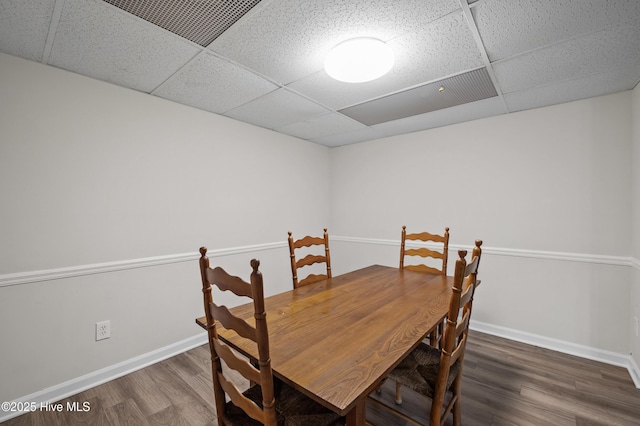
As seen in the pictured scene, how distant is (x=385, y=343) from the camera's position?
1076mm

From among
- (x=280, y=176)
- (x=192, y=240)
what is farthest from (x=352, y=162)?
(x=192, y=240)

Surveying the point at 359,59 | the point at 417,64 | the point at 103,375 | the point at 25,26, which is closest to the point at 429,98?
the point at 417,64

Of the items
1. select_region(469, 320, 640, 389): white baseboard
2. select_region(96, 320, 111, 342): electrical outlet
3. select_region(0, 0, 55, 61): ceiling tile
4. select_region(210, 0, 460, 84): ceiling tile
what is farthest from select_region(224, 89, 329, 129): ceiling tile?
select_region(469, 320, 640, 389): white baseboard

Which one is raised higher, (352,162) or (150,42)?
(150,42)

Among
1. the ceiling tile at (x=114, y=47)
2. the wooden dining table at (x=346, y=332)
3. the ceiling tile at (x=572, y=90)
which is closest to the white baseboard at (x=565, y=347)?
the wooden dining table at (x=346, y=332)

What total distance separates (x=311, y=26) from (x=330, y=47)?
0.67ft

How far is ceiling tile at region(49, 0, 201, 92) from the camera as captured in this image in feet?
4.37

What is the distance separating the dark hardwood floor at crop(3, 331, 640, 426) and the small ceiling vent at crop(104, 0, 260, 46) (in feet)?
7.40

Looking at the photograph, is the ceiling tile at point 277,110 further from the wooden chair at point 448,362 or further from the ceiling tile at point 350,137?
the wooden chair at point 448,362

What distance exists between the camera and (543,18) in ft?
4.39

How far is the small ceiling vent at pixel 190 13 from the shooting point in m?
1.25

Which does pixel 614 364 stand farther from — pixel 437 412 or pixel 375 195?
pixel 375 195

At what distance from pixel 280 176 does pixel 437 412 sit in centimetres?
277

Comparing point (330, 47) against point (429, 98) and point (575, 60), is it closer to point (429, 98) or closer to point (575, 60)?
point (429, 98)
